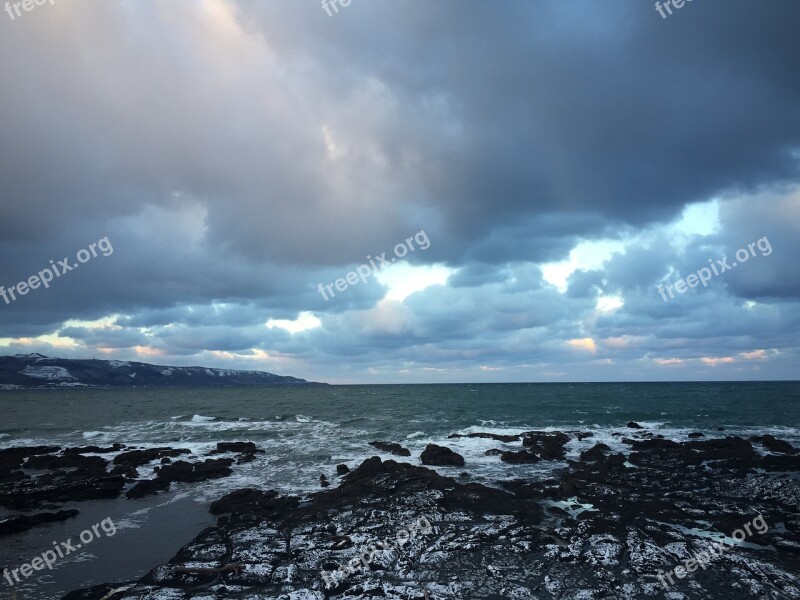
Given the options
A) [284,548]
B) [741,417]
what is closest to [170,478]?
[284,548]

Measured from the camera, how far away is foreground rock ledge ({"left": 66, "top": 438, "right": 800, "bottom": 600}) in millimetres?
12523

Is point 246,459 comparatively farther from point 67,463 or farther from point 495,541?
point 495,541

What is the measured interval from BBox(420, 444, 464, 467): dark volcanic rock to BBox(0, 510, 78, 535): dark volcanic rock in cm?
1995

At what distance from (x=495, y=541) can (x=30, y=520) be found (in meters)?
19.6

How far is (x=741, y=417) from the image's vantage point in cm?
5847

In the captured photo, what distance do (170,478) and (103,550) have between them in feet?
38.3

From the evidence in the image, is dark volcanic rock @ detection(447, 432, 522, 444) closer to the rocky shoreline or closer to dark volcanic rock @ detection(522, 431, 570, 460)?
dark volcanic rock @ detection(522, 431, 570, 460)

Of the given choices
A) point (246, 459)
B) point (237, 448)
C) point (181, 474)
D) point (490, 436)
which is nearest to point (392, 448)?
point (246, 459)

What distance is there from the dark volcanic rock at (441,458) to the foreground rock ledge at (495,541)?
517 centimetres

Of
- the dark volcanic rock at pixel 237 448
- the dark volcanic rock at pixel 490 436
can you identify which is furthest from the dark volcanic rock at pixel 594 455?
the dark volcanic rock at pixel 237 448

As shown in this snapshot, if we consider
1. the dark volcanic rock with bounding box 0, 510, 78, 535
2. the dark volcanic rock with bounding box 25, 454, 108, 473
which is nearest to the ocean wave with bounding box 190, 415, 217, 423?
the dark volcanic rock with bounding box 25, 454, 108, 473

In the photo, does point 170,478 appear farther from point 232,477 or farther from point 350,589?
point 350,589

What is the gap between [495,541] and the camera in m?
15.8

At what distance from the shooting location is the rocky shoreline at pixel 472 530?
12.7 metres
